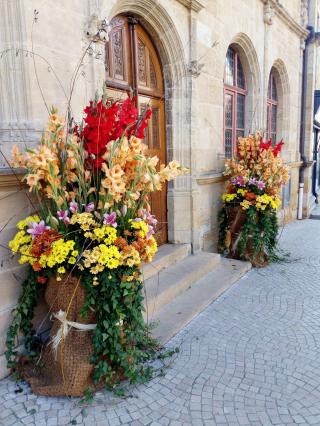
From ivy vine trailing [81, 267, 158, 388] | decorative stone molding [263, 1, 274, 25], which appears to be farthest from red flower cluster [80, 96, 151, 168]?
decorative stone molding [263, 1, 274, 25]

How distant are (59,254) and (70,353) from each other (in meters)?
0.69

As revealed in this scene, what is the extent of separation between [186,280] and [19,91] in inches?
96.8

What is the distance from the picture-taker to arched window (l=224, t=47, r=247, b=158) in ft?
18.8

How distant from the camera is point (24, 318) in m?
2.44

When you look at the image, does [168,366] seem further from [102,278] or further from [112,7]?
[112,7]

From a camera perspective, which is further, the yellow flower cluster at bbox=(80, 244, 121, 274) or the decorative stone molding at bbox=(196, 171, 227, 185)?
the decorative stone molding at bbox=(196, 171, 227, 185)

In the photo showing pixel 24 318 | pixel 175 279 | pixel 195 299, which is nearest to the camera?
pixel 24 318

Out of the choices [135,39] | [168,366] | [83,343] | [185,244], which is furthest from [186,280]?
[135,39]

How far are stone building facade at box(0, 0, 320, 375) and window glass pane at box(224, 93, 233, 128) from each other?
33 mm

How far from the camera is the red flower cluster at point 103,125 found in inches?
82.9

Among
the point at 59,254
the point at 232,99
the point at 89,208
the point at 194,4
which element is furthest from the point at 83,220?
the point at 232,99

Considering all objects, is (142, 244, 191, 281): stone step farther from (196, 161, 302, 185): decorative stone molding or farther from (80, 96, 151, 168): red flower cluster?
(80, 96, 151, 168): red flower cluster

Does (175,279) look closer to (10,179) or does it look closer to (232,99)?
(10,179)

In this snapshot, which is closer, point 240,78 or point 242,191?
point 242,191
